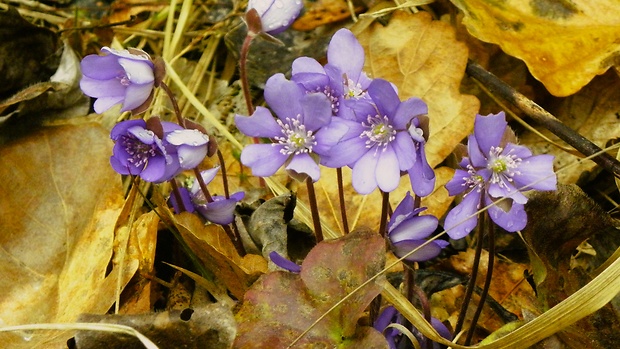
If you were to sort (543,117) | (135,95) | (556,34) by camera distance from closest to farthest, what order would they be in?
(135,95), (543,117), (556,34)

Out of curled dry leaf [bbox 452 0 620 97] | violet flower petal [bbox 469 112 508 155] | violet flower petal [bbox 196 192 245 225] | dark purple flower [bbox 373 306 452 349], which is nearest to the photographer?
violet flower petal [bbox 469 112 508 155]

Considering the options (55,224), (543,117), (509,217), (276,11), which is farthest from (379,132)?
(55,224)

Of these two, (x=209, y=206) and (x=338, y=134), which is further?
(x=209, y=206)

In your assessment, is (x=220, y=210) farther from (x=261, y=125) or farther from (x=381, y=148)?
(x=381, y=148)

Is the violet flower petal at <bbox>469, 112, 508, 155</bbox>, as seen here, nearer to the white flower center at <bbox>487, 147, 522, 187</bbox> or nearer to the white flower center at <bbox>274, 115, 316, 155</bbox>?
the white flower center at <bbox>487, 147, 522, 187</bbox>

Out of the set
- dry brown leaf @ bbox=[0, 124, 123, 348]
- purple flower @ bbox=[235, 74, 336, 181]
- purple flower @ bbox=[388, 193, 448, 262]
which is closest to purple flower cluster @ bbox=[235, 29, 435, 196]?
purple flower @ bbox=[235, 74, 336, 181]

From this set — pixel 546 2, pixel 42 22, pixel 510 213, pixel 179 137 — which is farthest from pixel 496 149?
pixel 42 22
